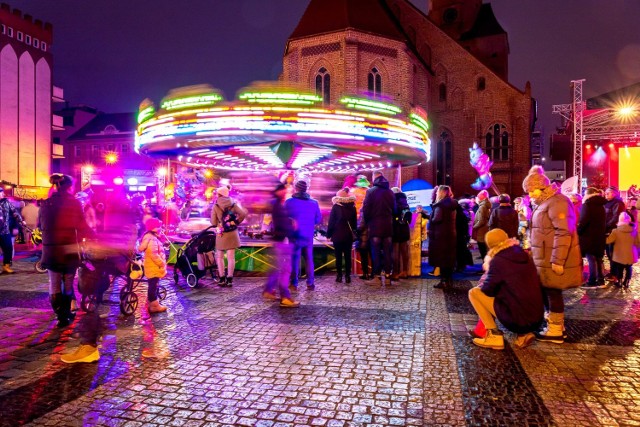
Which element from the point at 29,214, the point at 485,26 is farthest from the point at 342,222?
the point at 485,26

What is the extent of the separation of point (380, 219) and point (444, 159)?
1087 inches

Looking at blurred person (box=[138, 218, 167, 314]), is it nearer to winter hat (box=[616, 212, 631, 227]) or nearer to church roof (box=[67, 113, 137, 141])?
winter hat (box=[616, 212, 631, 227])

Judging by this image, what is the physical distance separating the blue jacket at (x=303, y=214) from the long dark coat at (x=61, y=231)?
328 centimetres

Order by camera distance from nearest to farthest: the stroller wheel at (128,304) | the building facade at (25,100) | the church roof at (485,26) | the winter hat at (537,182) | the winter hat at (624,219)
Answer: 1. the winter hat at (537,182)
2. the stroller wheel at (128,304)
3. the winter hat at (624,219)
4. the building facade at (25,100)
5. the church roof at (485,26)

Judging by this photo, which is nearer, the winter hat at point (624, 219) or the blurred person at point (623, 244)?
the blurred person at point (623, 244)

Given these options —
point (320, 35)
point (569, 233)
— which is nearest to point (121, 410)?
point (569, 233)

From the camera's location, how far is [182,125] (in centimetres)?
1076

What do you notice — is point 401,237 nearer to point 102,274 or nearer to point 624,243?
point 624,243

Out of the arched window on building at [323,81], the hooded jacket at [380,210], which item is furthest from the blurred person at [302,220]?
the arched window on building at [323,81]

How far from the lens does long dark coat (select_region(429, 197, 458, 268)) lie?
27.3 feet

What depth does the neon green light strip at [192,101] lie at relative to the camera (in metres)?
10.4

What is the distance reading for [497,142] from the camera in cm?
3409

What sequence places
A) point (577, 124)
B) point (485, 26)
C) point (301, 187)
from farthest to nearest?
point (485, 26) < point (577, 124) < point (301, 187)

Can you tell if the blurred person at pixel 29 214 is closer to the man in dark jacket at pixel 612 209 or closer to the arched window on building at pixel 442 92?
the man in dark jacket at pixel 612 209
